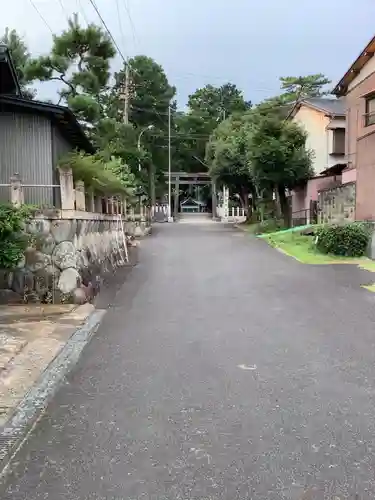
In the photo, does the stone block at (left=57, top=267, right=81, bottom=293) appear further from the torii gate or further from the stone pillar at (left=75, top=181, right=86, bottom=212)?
the torii gate

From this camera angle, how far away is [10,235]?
32.1 feet

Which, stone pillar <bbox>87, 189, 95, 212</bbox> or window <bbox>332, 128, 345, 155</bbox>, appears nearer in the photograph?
stone pillar <bbox>87, 189, 95, 212</bbox>

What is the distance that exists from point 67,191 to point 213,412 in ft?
25.4

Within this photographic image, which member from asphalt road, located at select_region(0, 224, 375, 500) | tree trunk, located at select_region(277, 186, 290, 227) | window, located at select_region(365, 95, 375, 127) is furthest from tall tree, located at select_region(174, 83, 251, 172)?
asphalt road, located at select_region(0, 224, 375, 500)

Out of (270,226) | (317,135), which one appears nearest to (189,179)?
Result: (317,135)

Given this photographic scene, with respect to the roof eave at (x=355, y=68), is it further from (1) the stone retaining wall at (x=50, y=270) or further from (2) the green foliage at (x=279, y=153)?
(1) the stone retaining wall at (x=50, y=270)

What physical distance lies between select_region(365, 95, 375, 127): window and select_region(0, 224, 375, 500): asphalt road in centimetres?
1501

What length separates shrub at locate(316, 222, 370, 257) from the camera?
18734 millimetres

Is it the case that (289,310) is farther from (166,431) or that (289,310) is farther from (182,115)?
(182,115)

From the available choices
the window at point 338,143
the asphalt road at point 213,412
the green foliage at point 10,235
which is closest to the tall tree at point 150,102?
the window at point 338,143

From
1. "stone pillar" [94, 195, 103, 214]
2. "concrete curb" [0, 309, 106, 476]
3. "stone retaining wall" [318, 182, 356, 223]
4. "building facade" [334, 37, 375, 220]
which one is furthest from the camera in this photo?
"stone retaining wall" [318, 182, 356, 223]

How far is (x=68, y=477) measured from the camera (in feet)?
12.1

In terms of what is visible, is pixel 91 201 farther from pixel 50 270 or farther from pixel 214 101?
pixel 214 101

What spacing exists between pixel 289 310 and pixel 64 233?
15.5 feet
